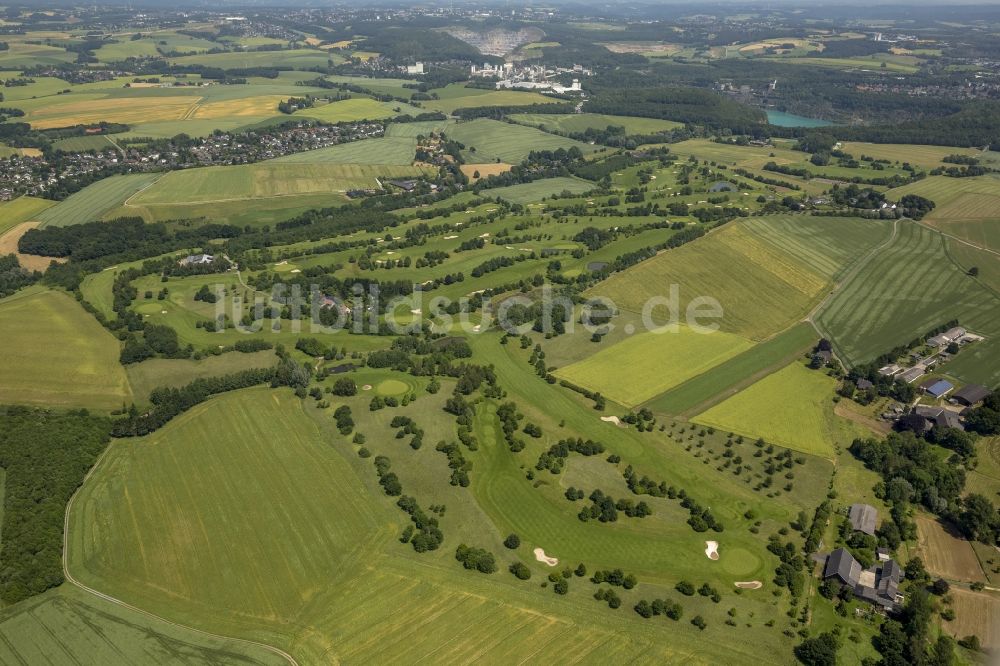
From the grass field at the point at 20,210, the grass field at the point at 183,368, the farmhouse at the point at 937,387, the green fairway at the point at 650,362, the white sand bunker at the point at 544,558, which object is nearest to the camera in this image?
the white sand bunker at the point at 544,558

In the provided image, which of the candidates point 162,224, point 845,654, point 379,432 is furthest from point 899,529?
point 162,224

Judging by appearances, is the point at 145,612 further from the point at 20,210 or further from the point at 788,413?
the point at 20,210

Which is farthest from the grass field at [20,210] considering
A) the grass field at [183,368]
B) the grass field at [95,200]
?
the grass field at [183,368]

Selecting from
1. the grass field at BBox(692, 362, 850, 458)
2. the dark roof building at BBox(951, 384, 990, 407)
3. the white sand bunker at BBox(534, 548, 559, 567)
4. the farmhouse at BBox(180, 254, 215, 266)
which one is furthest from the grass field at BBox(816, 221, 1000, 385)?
the farmhouse at BBox(180, 254, 215, 266)

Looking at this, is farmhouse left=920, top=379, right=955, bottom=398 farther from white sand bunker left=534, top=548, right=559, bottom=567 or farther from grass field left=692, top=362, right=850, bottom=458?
white sand bunker left=534, top=548, right=559, bottom=567

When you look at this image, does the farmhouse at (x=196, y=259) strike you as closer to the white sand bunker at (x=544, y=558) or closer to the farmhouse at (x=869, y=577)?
the white sand bunker at (x=544, y=558)
